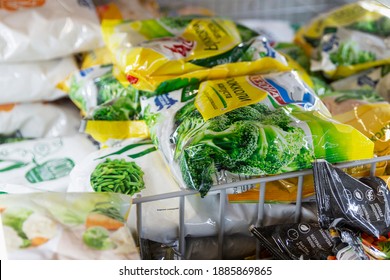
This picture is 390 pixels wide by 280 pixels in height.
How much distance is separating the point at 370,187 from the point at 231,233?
0.24 meters

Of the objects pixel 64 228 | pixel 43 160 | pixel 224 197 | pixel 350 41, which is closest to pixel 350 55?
pixel 350 41

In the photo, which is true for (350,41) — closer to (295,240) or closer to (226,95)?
(226,95)

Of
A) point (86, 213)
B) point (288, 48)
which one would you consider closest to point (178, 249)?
point (86, 213)

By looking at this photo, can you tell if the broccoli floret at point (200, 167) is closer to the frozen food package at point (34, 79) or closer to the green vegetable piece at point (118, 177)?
the green vegetable piece at point (118, 177)

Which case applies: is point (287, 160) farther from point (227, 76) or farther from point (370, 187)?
point (227, 76)

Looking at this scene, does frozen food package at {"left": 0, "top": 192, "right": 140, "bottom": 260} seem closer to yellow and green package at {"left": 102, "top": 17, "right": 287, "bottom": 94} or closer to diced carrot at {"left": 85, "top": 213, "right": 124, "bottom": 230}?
diced carrot at {"left": 85, "top": 213, "right": 124, "bottom": 230}

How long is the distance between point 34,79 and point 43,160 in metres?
0.22

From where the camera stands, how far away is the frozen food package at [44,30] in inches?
46.5

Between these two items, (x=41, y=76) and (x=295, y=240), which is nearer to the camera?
(x=295, y=240)

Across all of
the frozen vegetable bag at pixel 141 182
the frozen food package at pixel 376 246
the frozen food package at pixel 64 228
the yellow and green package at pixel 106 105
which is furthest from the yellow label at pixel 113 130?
the frozen food package at pixel 376 246

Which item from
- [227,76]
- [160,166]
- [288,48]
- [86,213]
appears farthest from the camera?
[288,48]

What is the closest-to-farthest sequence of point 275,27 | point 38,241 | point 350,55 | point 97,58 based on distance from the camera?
point 38,241, point 97,58, point 350,55, point 275,27

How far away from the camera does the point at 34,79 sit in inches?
48.3
